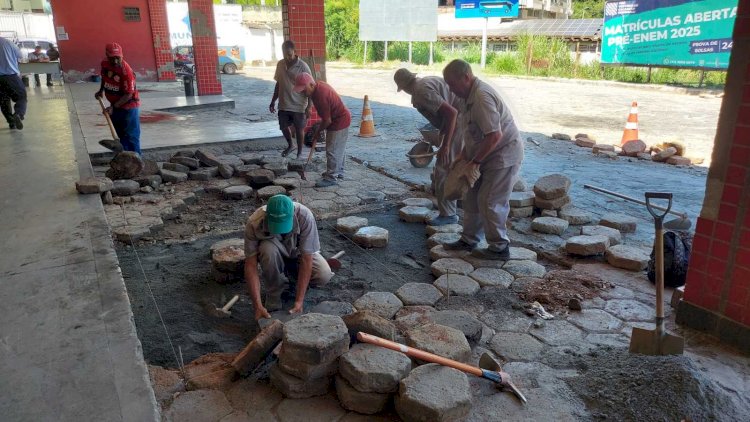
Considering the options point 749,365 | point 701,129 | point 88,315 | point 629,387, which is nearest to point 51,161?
point 88,315

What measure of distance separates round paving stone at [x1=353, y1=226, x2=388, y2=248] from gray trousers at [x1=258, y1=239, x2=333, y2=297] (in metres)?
0.84

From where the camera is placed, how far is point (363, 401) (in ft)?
7.97

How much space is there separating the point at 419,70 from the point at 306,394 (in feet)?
80.3

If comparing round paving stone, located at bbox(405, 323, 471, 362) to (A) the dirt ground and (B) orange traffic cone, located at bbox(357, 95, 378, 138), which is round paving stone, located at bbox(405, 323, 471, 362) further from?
(B) orange traffic cone, located at bbox(357, 95, 378, 138)

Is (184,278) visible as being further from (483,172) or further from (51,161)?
(51,161)

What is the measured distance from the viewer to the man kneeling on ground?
10.3 feet

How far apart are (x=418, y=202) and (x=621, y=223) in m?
1.98

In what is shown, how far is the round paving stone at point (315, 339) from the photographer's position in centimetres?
245

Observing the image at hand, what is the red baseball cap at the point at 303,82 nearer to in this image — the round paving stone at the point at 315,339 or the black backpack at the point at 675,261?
the round paving stone at the point at 315,339

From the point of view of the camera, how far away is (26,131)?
8242 millimetres

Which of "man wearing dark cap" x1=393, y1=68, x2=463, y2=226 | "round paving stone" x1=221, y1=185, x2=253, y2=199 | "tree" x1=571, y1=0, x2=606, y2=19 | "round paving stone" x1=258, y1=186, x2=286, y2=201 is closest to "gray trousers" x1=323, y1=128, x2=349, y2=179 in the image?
"round paving stone" x1=258, y1=186, x2=286, y2=201

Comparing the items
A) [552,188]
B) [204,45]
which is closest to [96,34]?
[204,45]

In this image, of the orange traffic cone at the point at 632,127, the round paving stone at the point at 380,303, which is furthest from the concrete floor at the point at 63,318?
the orange traffic cone at the point at 632,127

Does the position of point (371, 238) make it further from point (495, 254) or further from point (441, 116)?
point (441, 116)
